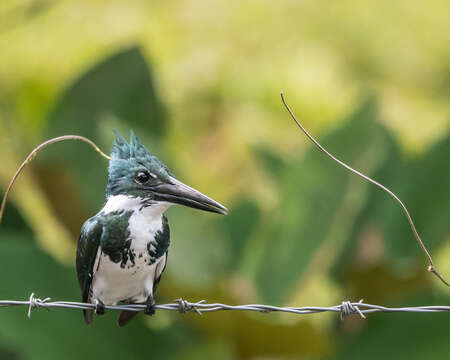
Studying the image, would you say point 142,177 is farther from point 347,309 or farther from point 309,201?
point 309,201

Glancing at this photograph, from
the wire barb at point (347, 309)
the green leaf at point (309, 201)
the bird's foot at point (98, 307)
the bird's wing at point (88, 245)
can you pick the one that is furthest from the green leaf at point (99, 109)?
the wire barb at point (347, 309)

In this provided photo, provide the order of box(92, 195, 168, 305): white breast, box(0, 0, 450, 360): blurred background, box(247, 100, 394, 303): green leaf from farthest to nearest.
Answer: box(247, 100, 394, 303): green leaf → box(0, 0, 450, 360): blurred background → box(92, 195, 168, 305): white breast

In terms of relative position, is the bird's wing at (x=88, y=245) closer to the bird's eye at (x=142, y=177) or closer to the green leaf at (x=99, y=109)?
the bird's eye at (x=142, y=177)

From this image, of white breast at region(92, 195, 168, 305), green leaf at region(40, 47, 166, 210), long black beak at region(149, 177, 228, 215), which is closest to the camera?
long black beak at region(149, 177, 228, 215)

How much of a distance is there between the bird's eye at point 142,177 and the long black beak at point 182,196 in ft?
0.10

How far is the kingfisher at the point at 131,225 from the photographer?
2102mm

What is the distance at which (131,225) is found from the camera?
221cm

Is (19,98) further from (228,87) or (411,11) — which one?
(411,11)

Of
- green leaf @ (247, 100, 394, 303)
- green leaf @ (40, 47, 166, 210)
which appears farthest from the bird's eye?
green leaf @ (40, 47, 166, 210)

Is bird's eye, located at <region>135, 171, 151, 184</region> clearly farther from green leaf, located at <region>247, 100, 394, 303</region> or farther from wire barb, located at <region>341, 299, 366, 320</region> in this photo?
green leaf, located at <region>247, 100, 394, 303</region>

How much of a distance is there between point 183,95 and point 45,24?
2709 mm

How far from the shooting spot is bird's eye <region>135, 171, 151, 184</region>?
83.2 inches

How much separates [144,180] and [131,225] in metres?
0.17

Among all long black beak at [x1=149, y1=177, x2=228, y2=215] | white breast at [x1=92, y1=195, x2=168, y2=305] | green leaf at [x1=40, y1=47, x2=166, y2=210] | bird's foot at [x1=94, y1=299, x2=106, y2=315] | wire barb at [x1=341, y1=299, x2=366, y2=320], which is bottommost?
bird's foot at [x1=94, y1=299, x2=106, y2=315]
